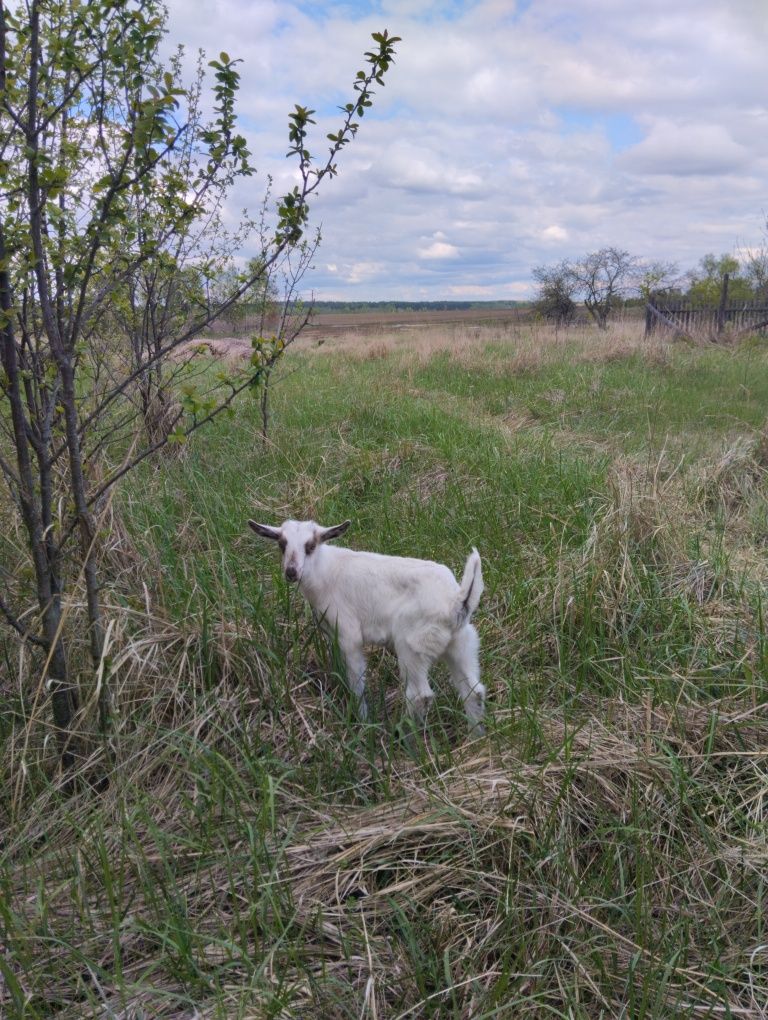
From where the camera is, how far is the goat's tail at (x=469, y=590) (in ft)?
10.6

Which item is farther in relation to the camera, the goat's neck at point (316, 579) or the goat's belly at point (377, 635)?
the goat's neck at point (316, 579)

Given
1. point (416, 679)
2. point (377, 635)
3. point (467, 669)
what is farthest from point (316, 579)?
point (467, 669)

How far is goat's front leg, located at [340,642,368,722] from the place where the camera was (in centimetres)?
347

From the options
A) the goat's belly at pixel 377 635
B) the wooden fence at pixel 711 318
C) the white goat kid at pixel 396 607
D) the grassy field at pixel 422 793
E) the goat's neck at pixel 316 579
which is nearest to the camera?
the grassy field at pixel 422 793

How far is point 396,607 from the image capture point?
354cm

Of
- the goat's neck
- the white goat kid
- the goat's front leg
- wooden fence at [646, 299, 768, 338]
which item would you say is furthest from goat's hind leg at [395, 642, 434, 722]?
wooden fence at [646, 299, 768, 338]

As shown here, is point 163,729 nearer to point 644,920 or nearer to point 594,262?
point 644,920

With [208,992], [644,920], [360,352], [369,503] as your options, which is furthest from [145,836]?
[360,352]

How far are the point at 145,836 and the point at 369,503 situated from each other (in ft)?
11.4

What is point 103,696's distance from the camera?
3076 mm

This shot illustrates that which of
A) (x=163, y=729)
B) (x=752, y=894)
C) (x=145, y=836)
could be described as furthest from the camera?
(x=163, y=729)

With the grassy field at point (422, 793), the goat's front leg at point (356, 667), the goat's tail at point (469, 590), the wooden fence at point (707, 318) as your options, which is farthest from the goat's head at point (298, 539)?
the wooden fence at point (707, 318)

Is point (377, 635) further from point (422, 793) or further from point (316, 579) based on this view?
point (422, 793)

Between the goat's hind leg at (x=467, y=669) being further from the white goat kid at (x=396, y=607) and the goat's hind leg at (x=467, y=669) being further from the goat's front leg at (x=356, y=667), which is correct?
the goat's front leg at (x=356, y=667)
